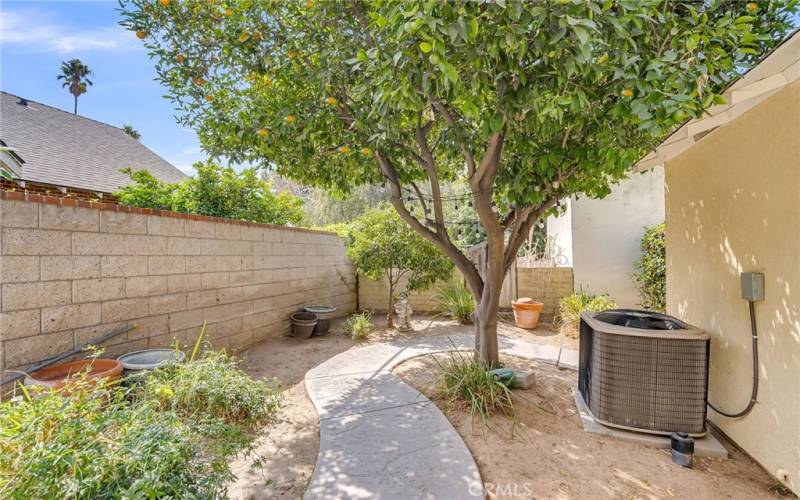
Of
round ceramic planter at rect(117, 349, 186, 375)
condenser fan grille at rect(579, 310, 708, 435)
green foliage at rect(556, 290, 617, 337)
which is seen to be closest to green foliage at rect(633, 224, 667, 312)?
green foliage at rect(556, 290, 617, 337)

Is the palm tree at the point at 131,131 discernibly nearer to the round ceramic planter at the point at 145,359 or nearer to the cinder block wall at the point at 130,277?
the cinder block wall at the point at 130,277

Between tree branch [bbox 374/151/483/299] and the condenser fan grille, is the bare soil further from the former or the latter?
the condenser fan grille

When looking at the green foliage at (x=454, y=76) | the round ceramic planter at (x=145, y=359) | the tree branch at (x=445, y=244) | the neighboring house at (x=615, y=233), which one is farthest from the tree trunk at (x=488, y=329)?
the neighboring house at (x=615, y=233)

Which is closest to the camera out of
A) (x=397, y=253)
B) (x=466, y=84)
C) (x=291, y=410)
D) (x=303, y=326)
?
(x=466, y=84)

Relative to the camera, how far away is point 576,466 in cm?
262

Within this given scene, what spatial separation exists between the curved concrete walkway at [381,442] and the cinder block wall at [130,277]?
1.74 metres

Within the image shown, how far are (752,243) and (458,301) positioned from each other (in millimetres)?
5340

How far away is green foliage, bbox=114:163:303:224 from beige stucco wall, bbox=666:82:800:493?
5.89 m

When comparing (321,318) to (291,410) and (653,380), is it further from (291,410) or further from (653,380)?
(653,380)

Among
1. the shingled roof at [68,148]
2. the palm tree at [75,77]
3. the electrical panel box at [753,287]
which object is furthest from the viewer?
the palm tree at [75,77]

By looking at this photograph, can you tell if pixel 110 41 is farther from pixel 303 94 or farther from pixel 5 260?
pixel 5 260

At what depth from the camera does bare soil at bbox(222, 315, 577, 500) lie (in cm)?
241

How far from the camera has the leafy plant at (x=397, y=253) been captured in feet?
22.8

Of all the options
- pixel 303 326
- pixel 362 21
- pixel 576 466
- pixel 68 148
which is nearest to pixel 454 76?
pixel 362 21
